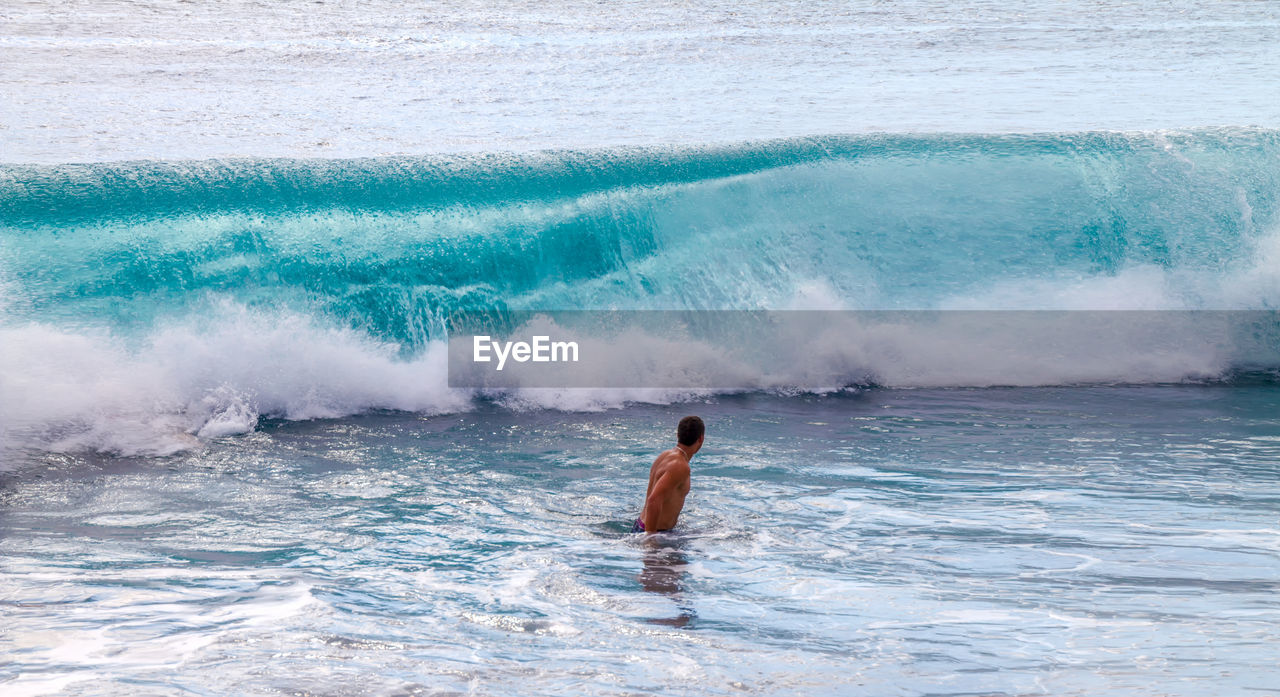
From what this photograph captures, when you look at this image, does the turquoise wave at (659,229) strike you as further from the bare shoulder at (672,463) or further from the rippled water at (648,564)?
the bare shoulder at (672,463)

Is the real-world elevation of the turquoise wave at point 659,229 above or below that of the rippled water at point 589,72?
below

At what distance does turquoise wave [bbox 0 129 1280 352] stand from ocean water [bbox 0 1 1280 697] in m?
0.04

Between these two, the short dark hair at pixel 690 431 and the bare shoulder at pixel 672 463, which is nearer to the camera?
the bare shoulder at pixel 672 463

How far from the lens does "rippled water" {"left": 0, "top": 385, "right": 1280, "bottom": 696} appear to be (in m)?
3.93

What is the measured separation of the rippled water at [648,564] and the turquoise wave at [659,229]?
7.17ft

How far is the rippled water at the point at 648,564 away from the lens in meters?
3.93

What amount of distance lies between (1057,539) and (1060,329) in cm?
589

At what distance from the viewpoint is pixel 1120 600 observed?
15.2 ft

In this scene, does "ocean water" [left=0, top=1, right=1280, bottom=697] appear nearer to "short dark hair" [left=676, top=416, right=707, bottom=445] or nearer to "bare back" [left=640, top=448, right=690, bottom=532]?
"bare back" [left=640, top=448, right=690, bottom=532]

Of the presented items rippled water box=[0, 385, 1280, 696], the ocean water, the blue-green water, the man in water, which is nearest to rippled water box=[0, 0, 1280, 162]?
the ocean water

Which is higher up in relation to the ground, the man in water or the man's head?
the man's head

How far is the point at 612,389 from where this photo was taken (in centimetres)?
941

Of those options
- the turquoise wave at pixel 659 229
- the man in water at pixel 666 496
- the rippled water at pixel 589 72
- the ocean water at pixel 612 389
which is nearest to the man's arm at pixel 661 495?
the man in water at pixel 666 496

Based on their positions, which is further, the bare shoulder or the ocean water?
the bare shoulder
